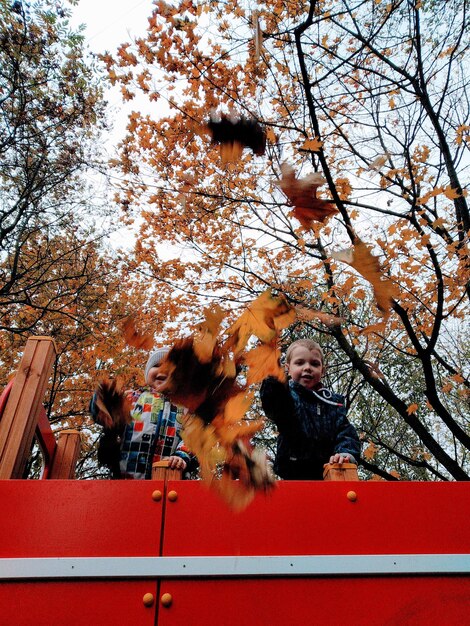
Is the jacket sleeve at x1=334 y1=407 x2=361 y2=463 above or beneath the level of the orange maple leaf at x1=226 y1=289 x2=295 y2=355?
beneath

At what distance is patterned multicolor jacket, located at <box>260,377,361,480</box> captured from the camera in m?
2.59

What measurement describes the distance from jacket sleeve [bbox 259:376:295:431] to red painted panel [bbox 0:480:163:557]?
122 centimetres

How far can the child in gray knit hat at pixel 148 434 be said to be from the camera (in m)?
3.04

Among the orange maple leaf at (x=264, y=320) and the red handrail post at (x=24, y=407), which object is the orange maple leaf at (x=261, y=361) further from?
the red handrail post at (x=24, y=407)

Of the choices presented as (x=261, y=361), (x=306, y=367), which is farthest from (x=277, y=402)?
(x=261, y=361)

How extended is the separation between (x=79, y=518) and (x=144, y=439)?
172cm

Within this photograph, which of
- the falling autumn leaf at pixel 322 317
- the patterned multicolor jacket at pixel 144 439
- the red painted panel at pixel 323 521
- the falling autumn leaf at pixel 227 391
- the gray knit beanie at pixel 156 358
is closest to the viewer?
the red painted panel at pixel 323 521

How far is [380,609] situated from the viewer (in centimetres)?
136

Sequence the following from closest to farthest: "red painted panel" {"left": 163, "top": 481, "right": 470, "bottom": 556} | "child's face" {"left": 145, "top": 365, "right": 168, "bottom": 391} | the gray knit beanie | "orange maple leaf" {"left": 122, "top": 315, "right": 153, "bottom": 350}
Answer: "red painted panel" {"left": 163, "top": 481, "right": 470, "bottom": 556} → "orange maple leaf" {"left": 122, "top": 315, "right": 153, "bottom": 350} → "child's face" {"left": 145, "top": 365, "right": 168, "bottom": 391} → the gray knit beanie

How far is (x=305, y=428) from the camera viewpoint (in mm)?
2691

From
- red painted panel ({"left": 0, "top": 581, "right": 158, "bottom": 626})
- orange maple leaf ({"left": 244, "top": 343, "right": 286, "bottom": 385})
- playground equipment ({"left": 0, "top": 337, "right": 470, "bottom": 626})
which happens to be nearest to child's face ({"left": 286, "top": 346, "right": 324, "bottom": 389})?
orange maple leaf ({"left": 244, "top": 343, "right": 286, "bottom": 385})

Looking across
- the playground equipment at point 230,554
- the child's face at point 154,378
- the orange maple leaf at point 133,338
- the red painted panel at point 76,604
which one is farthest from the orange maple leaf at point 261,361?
the child's face at point 154,378

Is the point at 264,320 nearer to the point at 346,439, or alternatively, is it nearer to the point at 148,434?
the point at 346,439

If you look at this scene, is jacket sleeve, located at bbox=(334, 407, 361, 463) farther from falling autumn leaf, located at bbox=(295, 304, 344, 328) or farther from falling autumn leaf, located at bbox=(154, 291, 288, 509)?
falling autumn leaf, located at bbox=(154, 291, 288, 509)
